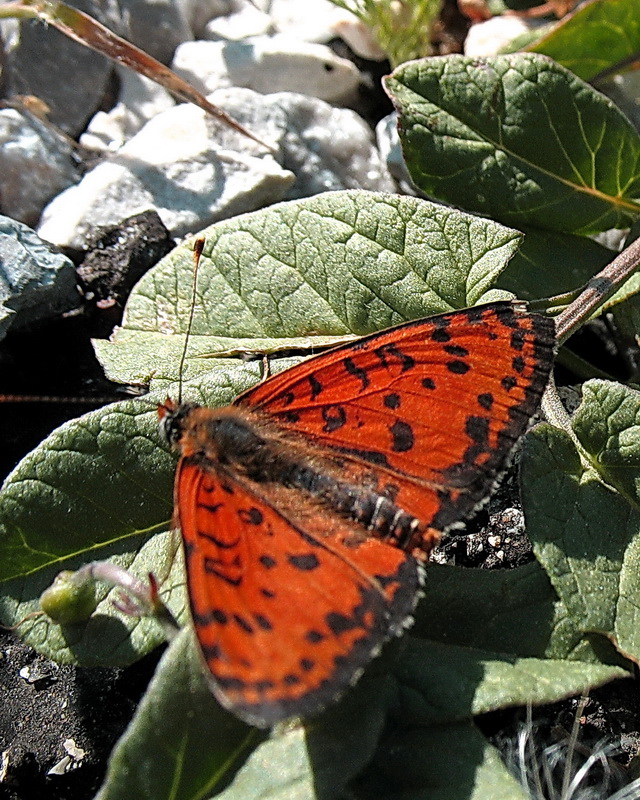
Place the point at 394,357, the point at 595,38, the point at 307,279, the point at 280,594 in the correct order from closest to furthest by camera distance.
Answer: the point at 280,594
the point at 394,357
the point at 307,279
the point at 595,38

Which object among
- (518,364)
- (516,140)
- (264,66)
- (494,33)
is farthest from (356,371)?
(494,33)

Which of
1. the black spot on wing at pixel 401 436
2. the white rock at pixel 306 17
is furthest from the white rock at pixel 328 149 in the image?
the black spot on wing at pixel 401 436

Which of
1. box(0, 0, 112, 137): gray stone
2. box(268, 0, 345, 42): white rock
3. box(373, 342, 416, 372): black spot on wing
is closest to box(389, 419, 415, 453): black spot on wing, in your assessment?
box(373, 342, 416, 372): black spot on wing

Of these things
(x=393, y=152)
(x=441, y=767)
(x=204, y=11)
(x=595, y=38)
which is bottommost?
(x=441, y=767)

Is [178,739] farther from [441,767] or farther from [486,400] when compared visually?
[486,400]

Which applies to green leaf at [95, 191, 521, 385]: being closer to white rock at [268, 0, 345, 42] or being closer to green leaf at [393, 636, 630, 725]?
green leaf at [393, 636, 630, 725]

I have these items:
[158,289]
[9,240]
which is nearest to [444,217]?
[158,289]

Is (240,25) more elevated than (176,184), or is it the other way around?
(240,25)
